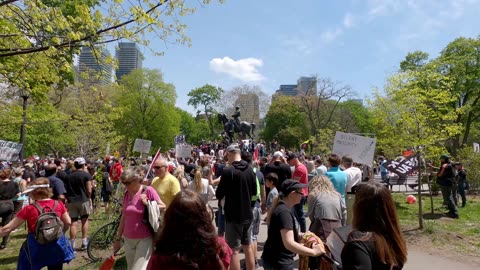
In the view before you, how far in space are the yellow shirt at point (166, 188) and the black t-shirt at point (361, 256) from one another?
3.69 metres

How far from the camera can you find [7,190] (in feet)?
24.8

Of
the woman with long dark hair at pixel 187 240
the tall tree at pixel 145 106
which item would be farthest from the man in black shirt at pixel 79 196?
the tall tree at pixel 145 106

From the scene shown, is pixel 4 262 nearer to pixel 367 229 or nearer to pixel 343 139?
pixel 367 229

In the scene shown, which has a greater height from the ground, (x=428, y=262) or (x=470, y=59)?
(x=470, y=59)

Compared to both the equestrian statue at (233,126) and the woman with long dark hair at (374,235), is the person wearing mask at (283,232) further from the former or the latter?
the equestrian statue at (233,126)

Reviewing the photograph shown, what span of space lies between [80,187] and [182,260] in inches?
245

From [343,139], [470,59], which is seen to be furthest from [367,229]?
[470,59]

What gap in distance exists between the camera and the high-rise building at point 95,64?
5910 millimetres

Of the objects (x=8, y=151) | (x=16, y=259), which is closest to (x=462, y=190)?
(x=16, y=259)

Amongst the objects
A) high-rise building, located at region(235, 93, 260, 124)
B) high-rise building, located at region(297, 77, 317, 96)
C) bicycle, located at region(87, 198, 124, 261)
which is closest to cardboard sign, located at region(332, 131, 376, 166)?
Answer: bicycle, located at region(87, 198, 124, 261)

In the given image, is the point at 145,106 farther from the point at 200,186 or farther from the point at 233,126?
the point at 200,186

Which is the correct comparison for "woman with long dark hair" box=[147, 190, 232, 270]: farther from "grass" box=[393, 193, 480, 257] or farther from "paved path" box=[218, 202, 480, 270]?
"grass" box=[393, 193, 480, 257]

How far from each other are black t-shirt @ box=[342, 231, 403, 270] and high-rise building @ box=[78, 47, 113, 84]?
4.96 metres

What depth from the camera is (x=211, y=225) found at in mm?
2123
